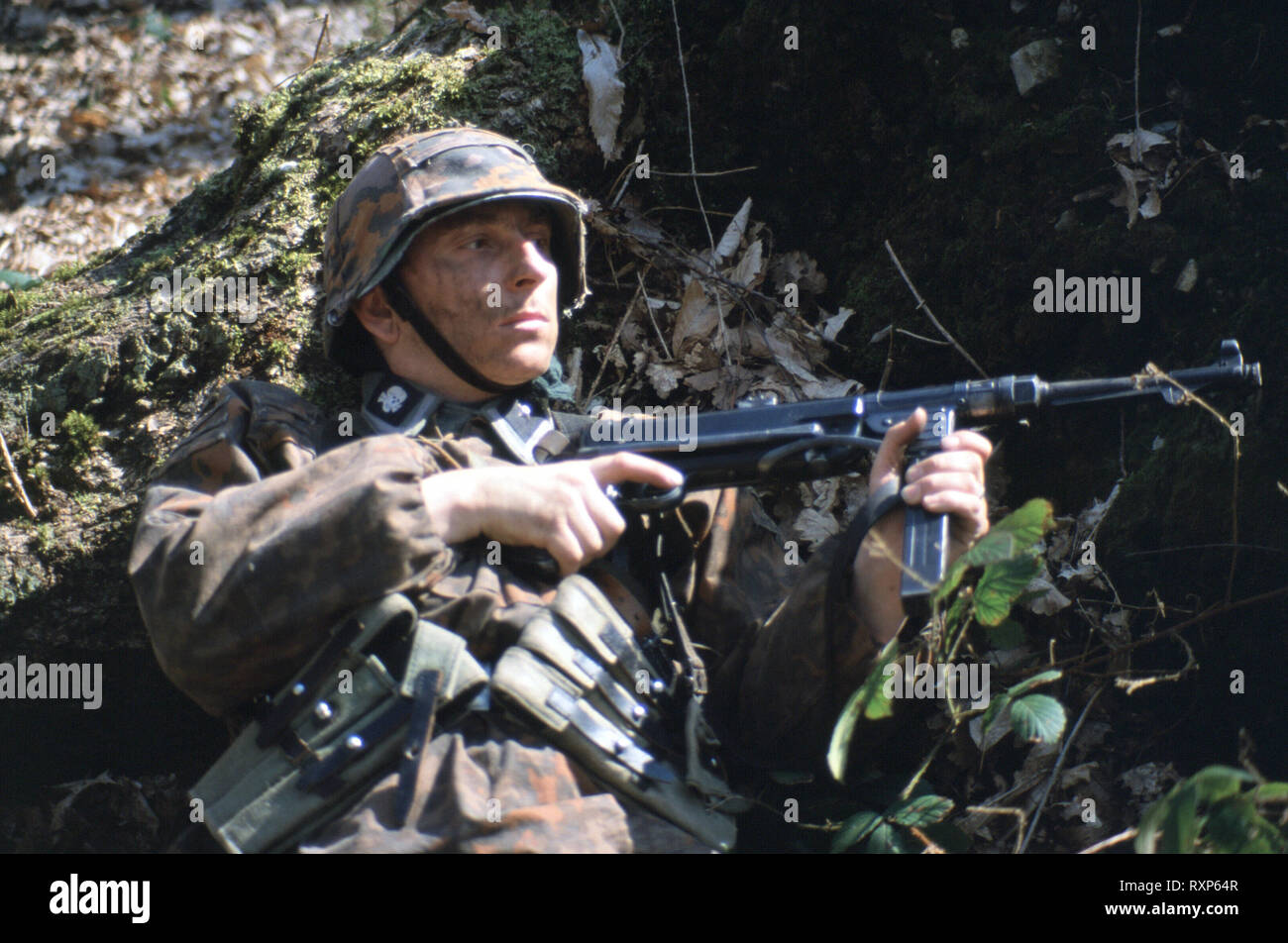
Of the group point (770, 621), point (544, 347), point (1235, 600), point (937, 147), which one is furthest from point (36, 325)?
point (1235, 600)

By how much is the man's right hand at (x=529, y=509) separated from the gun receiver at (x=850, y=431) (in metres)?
0.15

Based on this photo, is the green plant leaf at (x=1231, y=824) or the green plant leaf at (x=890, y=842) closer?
the green plant leaf at (x=1231, y=824)

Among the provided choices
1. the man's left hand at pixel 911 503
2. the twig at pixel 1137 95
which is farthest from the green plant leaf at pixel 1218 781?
the twig at pixel 1137 95

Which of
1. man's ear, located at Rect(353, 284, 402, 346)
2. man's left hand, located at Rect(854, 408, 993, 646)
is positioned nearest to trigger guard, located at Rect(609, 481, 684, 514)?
man's left hand, located at Rect(854, 408, 993, 646)

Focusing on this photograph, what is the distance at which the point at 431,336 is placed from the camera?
11.8 ft

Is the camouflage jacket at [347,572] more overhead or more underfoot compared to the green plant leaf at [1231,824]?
more overhead

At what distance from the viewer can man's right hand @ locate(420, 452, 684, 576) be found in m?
3.09

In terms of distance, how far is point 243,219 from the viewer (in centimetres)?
457

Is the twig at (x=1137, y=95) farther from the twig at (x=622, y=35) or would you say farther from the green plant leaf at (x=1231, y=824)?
the green plant leaf at (x=1231, y=824)

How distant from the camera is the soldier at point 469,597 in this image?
2.90 meters

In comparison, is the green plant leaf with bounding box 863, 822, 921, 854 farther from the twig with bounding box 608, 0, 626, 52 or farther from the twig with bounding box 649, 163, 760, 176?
the twig with bounding box 608, 0, 626, 52

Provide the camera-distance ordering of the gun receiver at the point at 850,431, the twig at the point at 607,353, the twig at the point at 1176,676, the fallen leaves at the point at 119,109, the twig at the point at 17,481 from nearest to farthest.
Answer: the gun receiver at the point at 850,431, the twig at the point at 1176,676, the twig at the point at 17,481, the twig at the point at 607,353, the fallen leaves at the point at 119,109

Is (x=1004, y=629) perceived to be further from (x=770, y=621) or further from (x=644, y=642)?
(x=644, y=642)

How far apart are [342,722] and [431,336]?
1.23 metres
